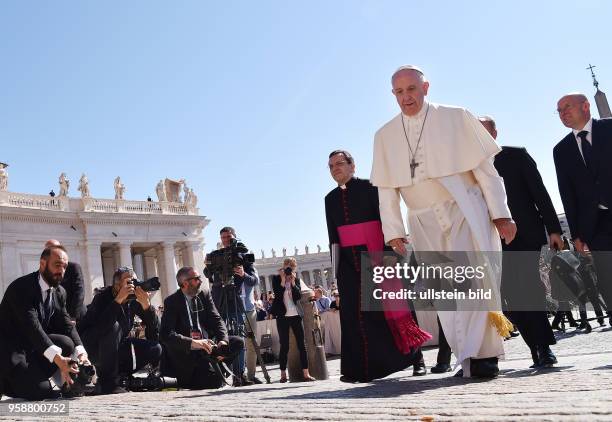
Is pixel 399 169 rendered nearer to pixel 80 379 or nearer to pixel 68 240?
pixel 80 379

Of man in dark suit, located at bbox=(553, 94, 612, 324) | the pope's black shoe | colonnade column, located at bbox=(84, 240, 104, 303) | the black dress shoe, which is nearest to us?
man in dark suit, located at bbox=(553, 94, 612, 324)

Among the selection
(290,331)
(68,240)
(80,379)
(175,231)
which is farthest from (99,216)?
(80,379)

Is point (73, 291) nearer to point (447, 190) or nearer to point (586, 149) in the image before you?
point (447, 190)

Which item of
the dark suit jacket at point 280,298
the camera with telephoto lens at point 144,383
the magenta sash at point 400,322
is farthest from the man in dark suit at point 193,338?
the magenta sash at point 400,322

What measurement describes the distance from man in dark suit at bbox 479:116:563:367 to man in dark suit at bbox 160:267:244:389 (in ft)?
11.5

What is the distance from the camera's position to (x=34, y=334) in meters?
5.27

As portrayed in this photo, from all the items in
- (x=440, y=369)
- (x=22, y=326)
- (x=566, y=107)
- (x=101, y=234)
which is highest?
(x=101, y=234)

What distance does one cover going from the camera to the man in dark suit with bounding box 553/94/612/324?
5500 mm

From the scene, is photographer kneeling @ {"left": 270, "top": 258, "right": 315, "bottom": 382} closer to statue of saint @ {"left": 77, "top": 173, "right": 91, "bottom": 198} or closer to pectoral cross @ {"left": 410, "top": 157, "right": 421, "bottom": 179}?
pectoral cross @ {"left": 410, "top": 157, "right": 421, "bottom": 179}

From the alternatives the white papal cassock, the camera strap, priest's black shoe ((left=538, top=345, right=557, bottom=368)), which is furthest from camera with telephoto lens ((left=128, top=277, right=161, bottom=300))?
priest's black shoe ((left=538, top=345, right=557, bottom=368))

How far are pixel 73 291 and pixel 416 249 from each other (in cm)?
392

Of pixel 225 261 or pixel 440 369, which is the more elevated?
pixel 225 261

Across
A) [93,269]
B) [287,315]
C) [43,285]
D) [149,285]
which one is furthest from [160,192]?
[43,285]

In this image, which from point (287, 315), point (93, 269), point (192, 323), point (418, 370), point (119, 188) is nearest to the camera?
point (418, 370)
